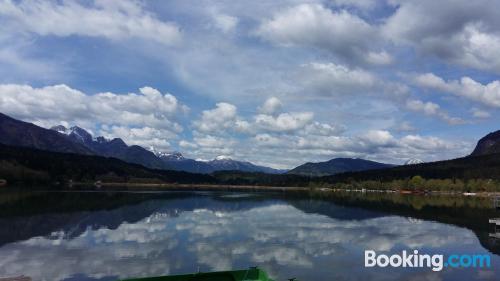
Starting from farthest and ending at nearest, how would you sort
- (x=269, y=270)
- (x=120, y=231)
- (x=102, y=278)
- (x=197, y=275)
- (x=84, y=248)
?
(x=120, y=231) < (x=84, y=248) < (x=269, y=270) < (x=102, y=278) < (x=197, y=275)

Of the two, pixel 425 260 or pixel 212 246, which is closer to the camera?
pixel 425 260

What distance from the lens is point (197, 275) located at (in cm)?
1797

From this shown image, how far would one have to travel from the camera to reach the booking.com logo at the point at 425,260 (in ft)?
119

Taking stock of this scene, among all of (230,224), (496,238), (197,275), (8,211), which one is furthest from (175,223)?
(197,275)

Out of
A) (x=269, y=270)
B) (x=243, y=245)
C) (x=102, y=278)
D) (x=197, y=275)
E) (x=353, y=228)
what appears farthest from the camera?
(x=353, y=228)

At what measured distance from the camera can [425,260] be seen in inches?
1597

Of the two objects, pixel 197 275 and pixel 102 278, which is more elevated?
pixel 197 275

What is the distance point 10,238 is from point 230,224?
99.4ft

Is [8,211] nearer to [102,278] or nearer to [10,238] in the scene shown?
[10,238]

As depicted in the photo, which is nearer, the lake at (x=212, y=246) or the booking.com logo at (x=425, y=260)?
the lake at (x=212, y=246)

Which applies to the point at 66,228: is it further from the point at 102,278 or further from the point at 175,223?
the point at 102,278

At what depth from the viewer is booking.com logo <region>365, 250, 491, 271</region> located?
36.3 m

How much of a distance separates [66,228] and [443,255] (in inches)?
1746

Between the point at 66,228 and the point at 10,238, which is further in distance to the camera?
the point at 66,228
